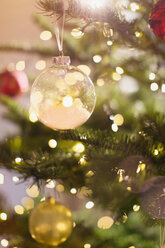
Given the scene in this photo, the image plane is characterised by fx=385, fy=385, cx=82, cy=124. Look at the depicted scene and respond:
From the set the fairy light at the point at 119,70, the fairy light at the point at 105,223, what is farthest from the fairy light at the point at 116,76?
the fairy light at the point at 105,223

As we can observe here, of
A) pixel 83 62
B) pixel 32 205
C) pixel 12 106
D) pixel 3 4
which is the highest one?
pixel 3 4

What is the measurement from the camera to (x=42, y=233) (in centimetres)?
47

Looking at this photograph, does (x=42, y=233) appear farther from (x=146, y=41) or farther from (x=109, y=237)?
(x=146, y=41)

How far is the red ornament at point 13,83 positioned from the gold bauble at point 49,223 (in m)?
0.66

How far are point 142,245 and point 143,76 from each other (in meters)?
0.30

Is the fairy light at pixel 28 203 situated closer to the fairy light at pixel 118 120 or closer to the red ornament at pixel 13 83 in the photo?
the fairy light at pixel 118 120

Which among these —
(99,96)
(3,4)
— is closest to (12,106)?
(99,96)

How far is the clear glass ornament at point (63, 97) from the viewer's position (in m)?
0.50

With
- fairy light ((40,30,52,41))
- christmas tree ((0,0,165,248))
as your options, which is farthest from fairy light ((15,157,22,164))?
fairy light ((40,30,52,41))

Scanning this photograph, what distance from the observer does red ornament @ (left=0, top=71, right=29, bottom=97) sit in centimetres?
108

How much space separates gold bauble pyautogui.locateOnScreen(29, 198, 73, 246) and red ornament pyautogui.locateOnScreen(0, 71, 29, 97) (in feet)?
2.15

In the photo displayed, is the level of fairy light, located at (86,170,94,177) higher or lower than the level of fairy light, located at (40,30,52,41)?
lower

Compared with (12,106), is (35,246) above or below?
below

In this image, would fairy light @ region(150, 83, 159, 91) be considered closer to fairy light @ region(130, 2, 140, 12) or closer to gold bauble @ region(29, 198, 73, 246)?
fairy light @ region(130, 2, 140, 12)
